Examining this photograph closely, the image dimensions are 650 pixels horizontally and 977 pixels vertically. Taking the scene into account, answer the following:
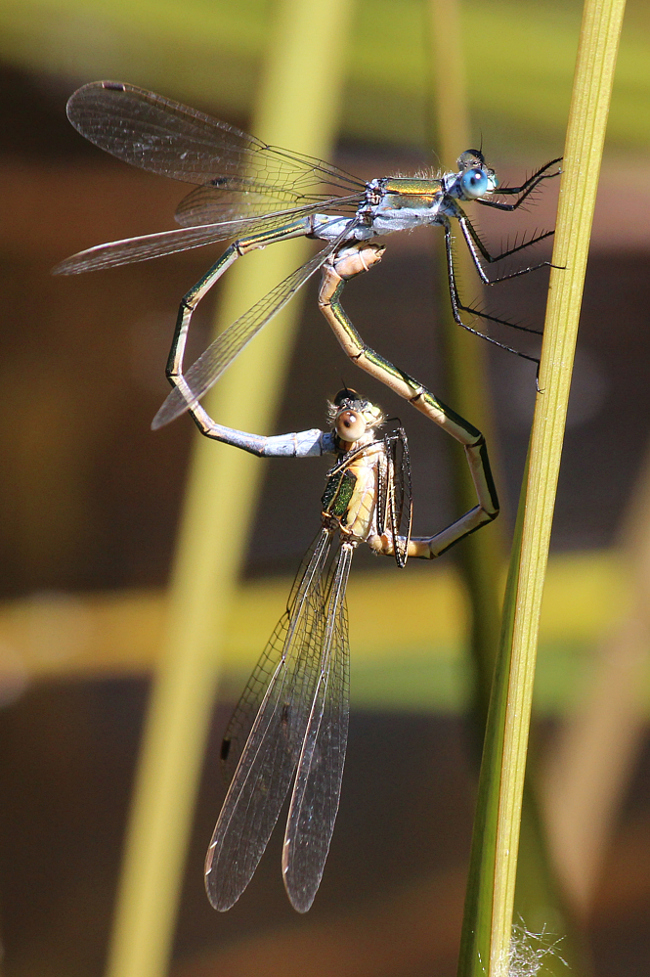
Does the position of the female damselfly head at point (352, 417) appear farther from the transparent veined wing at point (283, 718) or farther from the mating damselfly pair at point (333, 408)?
the transparent veined wing at point (283, 718)

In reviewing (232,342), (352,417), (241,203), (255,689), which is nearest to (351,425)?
(352,417)

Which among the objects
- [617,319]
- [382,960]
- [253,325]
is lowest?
[382,960]

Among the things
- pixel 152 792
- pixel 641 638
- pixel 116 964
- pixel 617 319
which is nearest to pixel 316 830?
pixel 152 792

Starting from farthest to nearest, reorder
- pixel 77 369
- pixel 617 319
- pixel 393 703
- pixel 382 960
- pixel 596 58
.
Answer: pixel 77 369
pixel 617 319
pixel 382 960
pixel 393 703
pixel 596 58

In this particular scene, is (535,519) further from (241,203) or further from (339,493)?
(241,203)

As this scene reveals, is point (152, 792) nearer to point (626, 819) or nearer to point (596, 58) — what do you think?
point (596, 58)

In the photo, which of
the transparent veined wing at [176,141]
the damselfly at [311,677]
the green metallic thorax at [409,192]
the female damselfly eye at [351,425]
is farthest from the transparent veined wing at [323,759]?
the transparent veined wing at [176,141]
